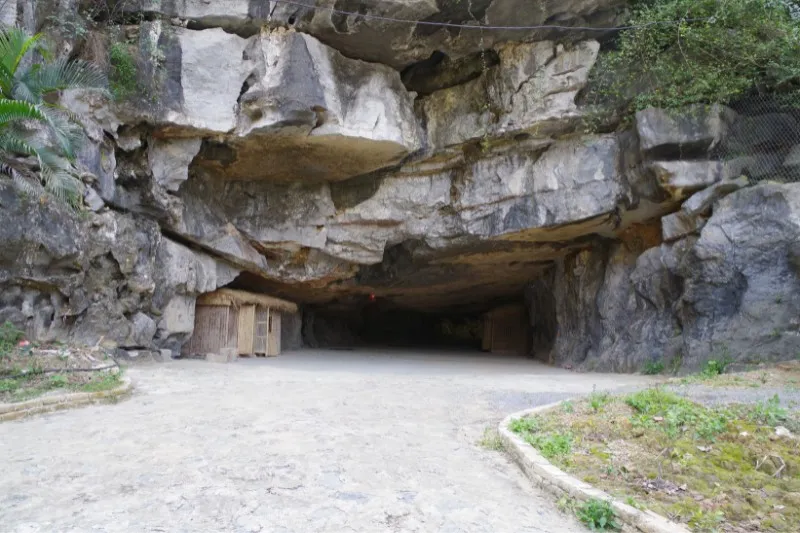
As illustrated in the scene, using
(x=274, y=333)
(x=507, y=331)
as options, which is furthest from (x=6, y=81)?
(x=507, y=331)

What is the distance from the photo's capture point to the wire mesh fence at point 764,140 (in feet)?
39.4

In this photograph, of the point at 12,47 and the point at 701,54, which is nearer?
the point at 12,47

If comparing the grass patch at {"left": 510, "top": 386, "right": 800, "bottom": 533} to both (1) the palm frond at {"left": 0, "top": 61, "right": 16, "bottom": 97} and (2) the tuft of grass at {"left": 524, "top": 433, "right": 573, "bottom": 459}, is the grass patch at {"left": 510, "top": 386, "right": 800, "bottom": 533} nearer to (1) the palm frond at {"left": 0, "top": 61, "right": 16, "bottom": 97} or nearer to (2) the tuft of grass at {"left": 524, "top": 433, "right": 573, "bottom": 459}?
(2) the tuft of grass at {"left": 524, "top": 433, "right": 573, "bottom": 459}

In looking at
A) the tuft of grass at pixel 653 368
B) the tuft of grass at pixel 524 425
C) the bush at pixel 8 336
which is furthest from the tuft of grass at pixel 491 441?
the tuft of grass at pixel 653 368

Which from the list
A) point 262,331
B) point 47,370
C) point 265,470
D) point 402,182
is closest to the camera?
point 265,470

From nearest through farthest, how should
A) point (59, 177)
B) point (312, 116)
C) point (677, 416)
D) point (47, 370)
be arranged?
point (677, 416) < point (47, 370) < point (59, 177) < point (312, 116)

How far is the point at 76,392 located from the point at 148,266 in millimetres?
6469

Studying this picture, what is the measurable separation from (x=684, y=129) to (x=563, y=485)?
11799mm

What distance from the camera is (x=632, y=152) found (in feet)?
45.7

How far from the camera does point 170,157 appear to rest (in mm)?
13250

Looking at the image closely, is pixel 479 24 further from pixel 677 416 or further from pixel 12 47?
pixel 677 416

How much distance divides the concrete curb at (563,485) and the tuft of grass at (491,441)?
6cm

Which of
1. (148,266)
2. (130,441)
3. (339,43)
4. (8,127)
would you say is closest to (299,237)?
(148,266)

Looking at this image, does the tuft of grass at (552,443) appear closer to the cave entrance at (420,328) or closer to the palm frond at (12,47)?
the palm frond at (12,47)
